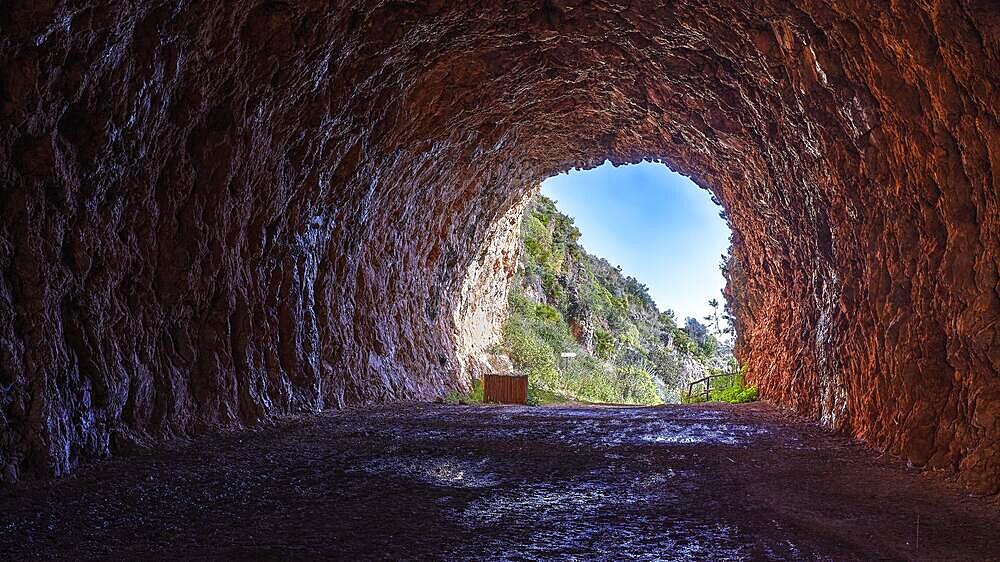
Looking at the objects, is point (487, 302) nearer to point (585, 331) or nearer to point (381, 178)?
point (585, 331)

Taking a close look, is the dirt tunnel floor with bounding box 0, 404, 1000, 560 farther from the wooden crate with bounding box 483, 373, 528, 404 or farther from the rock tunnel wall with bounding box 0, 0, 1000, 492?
the wooden crate with bounding box 483, 373, 528, 404

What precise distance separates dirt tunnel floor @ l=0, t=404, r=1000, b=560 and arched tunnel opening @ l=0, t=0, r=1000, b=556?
30.4 inches

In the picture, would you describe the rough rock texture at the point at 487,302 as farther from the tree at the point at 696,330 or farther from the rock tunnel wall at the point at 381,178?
the tree at the point at 696,330

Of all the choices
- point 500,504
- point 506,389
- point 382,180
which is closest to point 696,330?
point 506,389

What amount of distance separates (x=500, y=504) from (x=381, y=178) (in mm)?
10518

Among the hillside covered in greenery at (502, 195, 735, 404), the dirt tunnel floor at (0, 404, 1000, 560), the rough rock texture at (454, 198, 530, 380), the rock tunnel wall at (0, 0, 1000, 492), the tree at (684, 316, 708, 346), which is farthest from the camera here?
the tree at (684, 316, 708, 346)

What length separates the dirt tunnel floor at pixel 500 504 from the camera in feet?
15.2

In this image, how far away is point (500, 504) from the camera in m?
5.76

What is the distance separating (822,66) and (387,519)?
23.4 feet

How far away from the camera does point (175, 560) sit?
4344mm

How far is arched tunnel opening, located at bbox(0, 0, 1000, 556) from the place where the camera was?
21.2 ft

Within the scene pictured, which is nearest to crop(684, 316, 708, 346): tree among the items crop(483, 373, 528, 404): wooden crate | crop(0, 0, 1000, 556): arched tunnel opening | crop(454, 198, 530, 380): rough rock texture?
crop(454, 198, 530, 380): rough rock texture

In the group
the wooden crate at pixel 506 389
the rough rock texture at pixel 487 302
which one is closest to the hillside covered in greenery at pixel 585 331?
the rough rock texture at pixel 487 302

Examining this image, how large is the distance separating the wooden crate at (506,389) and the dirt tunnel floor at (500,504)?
11.6 meters
